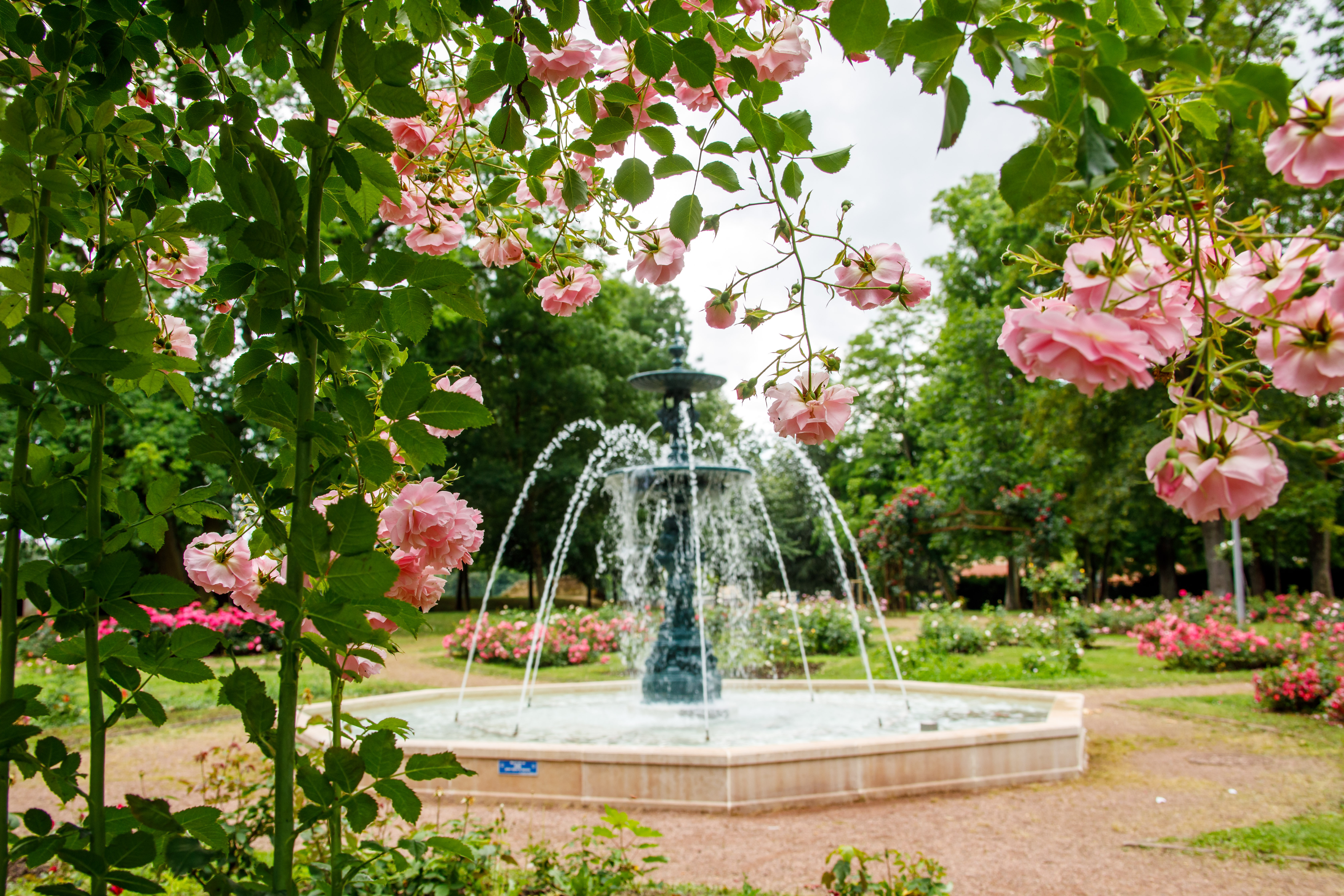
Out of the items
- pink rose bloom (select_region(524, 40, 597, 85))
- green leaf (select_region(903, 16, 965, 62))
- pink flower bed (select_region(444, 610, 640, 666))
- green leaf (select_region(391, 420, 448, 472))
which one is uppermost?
pink rose bloom (select_region(524, 40, 597, 85))

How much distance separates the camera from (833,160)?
1.18 metres

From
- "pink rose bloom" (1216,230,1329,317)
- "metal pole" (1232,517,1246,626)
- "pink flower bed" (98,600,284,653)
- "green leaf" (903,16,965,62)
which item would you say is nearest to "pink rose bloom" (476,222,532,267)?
"pink flower bed" (98,600,284,653)

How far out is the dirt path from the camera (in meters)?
3.72

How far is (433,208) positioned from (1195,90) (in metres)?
1.23

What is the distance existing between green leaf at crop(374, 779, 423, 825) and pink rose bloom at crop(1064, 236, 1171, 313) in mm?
886

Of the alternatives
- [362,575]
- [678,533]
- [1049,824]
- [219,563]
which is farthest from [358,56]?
[678,533]

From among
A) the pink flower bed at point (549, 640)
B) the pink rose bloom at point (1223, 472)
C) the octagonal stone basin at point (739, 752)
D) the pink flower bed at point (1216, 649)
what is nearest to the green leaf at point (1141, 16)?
the pink rose bloom at point (1223, 472)

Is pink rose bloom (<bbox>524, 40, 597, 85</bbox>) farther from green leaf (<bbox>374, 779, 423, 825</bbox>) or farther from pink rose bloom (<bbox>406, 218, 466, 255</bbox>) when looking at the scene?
green leaf (<bbox>374, 779, 423, 825</bbox>)

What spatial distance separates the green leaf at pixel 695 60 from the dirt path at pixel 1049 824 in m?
3.09

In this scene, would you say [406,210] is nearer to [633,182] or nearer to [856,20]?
[633,182]

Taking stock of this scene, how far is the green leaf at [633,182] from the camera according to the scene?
1248 millimetres

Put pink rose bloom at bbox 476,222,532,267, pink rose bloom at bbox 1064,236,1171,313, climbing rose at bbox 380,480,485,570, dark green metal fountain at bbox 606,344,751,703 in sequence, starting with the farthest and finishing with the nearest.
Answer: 1. dark green metal fountain at bbox 606,344,751,703
2. pink rose bloom at bbox 476,222,532,267
3. climbing rose at bbox 380,480,485,570
4. pink rose bloom at bbox 1064,236,1171,313

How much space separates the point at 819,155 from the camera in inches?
46.9

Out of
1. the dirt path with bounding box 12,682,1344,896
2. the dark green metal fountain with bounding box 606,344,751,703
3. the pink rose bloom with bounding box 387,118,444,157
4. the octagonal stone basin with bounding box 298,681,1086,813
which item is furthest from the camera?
the dark green metal fountain with bounding box 606,344,751,703
